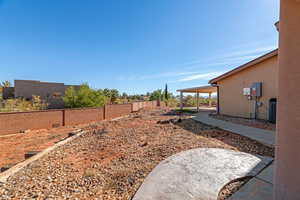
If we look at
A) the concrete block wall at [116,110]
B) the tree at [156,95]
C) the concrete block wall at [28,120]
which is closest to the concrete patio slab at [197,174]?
the concrete block wall at [28,120]

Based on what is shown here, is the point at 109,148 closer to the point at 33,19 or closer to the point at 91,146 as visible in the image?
the point at 91,146

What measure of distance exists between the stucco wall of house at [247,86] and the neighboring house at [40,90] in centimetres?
1822

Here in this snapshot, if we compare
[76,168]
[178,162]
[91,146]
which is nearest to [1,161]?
[91,146]

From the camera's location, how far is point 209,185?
2.31 meters

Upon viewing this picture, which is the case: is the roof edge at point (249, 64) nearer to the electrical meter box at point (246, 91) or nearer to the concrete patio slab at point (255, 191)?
the electrical meter box at point (246, 91)

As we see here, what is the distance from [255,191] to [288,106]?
147cm

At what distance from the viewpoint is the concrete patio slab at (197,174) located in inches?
85.7

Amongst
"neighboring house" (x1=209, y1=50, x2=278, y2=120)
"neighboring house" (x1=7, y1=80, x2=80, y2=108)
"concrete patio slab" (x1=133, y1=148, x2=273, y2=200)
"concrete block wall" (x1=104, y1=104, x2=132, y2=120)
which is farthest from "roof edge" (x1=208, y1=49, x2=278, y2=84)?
"neighboring house" (x1=7, y1=80, x2=80, y2=108)

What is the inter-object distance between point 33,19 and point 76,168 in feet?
30.7

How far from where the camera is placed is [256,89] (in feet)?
27.8

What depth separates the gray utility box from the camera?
837 cm

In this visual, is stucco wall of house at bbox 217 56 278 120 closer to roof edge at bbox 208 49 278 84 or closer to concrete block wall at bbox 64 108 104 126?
roof edge at bbox 208 49 278 84

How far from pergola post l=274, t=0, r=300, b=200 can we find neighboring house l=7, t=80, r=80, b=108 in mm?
20033

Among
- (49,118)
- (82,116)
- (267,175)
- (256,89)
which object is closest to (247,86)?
(256,89)
